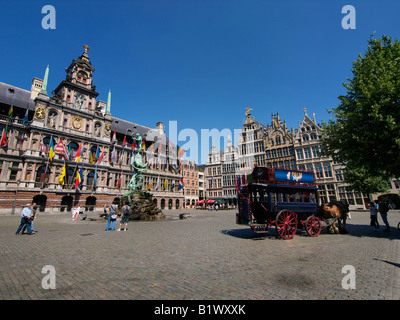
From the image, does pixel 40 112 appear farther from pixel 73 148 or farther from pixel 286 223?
pixel 286 223

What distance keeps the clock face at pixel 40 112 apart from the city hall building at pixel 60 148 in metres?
0.13

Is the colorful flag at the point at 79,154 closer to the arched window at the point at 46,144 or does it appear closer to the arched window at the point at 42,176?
the arched window at the point at 46,144

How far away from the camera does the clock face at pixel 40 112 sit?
32.0m

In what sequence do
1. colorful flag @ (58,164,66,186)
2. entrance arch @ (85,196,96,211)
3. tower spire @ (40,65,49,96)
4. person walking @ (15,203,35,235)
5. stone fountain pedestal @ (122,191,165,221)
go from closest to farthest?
person walking @ (15,203,35,235) < stone fountain pedestal @ (122,191,165,221) < colorful flag @ (58,164,66,186) < tower spire @ (40,65,49,96) < entrance arch @ (85,196,96,211)

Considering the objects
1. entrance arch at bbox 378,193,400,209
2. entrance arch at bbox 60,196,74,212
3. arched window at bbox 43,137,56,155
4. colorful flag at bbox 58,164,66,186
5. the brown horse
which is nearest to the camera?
the brown horse

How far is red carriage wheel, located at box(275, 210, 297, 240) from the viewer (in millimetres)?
10141

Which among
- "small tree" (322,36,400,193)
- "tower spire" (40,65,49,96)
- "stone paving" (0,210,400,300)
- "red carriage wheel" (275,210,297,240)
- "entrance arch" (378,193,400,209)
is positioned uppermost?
"tower spire" (40,65,49,96)

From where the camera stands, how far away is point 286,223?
10305mm

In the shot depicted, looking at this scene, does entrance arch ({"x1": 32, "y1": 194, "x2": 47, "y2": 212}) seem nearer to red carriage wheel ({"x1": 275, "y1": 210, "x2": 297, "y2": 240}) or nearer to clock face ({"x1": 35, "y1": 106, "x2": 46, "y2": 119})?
clock face ({"x1": 35, "y1": 106, "x2": 46, "y2": 119})

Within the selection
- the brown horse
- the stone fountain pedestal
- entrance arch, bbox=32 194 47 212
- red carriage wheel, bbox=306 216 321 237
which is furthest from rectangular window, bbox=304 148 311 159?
entrance arch, bbox=32 194 47 212

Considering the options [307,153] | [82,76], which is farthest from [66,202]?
[307,153]

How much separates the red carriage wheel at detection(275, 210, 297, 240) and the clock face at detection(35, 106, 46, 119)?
38.3 m
